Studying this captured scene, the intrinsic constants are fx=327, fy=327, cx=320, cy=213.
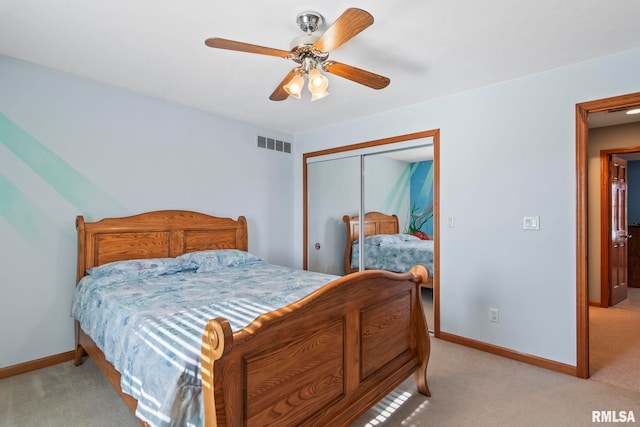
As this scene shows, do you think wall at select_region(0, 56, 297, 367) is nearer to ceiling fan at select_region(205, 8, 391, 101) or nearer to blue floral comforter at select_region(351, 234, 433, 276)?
ceiling fan at select_region(205, 8, 391, 101)

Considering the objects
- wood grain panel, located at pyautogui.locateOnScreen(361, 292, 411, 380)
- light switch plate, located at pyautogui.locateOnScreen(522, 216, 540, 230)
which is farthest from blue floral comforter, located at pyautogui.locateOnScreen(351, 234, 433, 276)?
wood grain panel, located at pyautogui.locateOnScreen(361, 292, 411, 380)

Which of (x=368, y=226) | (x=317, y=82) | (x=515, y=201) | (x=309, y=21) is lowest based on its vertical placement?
(x=368, y=226)

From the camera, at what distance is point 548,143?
105 inches

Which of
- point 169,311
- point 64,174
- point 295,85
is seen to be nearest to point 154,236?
point 64,174

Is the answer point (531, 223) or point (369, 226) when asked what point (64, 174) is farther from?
point (531, 223)

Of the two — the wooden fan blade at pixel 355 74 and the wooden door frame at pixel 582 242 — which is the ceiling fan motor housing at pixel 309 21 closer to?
the wooden fan blade at pixel 355 74

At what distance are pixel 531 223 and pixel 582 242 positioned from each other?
0.36m

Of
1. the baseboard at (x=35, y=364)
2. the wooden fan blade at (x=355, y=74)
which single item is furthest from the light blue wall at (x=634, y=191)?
the baseboard at (x=35, y=364)

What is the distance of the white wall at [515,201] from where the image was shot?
8.43 ft

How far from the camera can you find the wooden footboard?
1194 mm

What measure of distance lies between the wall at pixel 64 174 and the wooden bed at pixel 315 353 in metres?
0.25

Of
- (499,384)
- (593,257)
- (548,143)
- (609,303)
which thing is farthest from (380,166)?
(609,303)

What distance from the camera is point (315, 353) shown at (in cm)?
157

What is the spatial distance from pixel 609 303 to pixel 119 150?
19.8 feet
